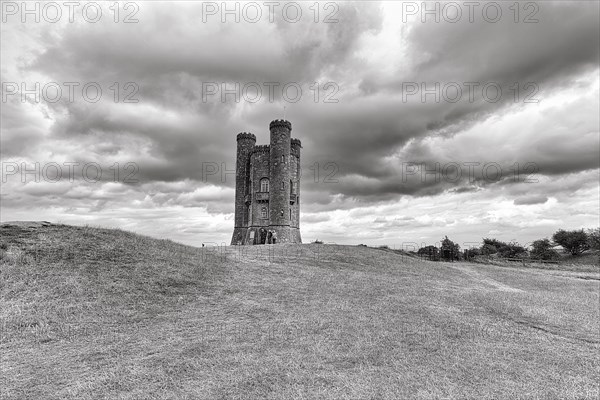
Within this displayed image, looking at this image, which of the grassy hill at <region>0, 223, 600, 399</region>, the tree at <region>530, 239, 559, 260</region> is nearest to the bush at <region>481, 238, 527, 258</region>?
the tree at <region>530, 239, 559, 260</region>

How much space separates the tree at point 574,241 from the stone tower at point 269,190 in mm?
45484

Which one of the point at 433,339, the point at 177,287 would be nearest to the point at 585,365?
the point at 433,339

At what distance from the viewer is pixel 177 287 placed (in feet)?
43.4

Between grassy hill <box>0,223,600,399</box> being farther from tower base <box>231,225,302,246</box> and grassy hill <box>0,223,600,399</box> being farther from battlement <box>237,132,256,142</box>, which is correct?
battlement <box>237,132,256,142</box>

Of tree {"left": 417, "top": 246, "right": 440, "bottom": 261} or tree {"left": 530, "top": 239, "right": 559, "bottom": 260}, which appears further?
tree {"left": 530, "top": 239, "right": 559, "bottom": 260}

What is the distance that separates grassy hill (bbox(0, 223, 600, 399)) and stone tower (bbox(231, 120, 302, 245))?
23601 mm

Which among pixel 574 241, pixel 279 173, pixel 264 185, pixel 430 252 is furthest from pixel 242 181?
pixel 574 241

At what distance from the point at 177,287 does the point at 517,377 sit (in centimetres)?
1109

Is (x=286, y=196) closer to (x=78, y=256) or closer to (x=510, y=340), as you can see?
(x=78, y=256)

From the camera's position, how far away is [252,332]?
8.94 meters

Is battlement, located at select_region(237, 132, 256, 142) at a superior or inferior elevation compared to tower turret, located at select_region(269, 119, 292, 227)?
superior

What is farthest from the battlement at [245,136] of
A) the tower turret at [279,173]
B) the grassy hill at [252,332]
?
the grassy hill at [252,332]

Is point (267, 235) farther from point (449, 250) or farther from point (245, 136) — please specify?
point (449, 250)

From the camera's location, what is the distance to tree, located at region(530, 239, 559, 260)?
5272 cm
